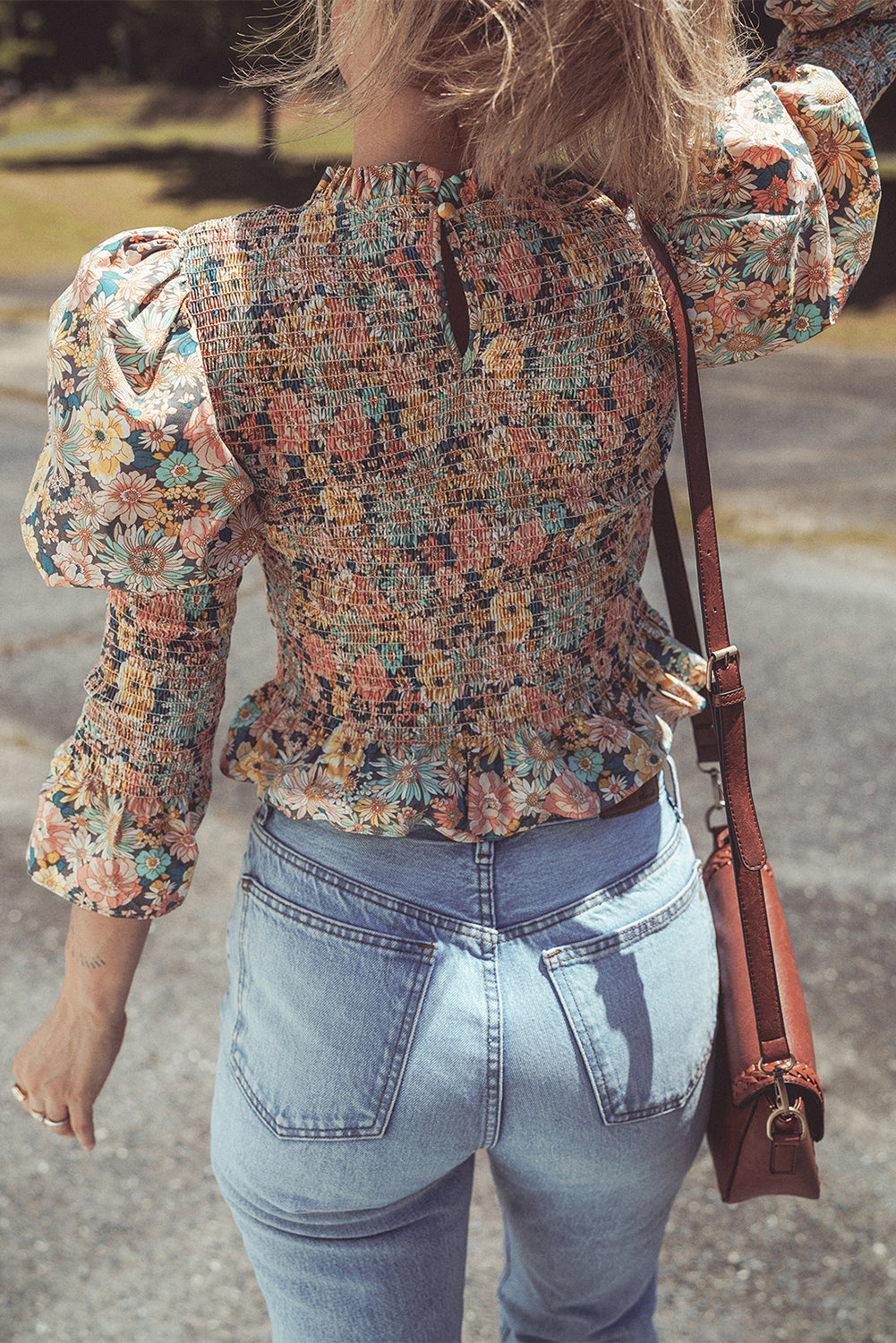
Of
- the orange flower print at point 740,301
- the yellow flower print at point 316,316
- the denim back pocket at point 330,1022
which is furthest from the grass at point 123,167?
the denim back pocket at point 330,1022

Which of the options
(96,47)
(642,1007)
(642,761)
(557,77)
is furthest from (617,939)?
(96,47)

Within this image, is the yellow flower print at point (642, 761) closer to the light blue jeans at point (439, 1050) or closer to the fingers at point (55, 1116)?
the light blue jeans at point (439, 1050)

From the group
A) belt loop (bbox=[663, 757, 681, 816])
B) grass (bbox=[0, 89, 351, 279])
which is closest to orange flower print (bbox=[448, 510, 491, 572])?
belt loop (bbox=[663, 757, 681, 816])

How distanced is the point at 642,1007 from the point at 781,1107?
0.19m

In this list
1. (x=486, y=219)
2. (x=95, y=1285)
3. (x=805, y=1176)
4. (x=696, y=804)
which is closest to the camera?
(x=486, y=219)

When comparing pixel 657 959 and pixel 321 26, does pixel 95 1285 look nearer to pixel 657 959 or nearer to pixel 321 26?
pixel 657 959

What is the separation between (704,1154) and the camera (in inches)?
98.3

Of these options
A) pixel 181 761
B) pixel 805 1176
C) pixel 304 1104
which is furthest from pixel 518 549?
pixel 805 1176

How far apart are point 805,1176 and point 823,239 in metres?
0.93

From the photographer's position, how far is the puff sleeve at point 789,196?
1104mm

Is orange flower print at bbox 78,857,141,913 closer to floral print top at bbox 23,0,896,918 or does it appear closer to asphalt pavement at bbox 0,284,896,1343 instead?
floral print top at bbox 23,0,896,918

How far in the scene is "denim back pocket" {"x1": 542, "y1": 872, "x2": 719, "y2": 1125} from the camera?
3.64ft

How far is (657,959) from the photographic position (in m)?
1.17

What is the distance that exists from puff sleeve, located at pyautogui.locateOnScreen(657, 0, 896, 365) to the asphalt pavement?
2.98 feet
